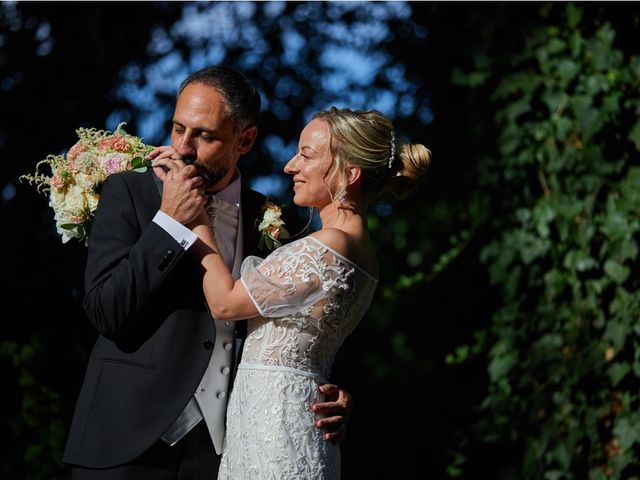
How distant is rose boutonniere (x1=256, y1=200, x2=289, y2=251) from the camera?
3.55m

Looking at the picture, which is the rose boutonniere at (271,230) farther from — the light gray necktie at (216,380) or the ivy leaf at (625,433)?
the ivy leaf at (625,433)

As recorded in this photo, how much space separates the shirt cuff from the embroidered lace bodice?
206 mm

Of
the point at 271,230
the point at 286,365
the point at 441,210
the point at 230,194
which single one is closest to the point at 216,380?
the point at 286,365

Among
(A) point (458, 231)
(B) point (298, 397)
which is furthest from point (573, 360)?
(B) point (298, 397)

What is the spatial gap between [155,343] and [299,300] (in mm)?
449

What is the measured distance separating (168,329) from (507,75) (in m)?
3.15

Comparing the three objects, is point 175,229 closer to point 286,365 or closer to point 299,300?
point 299,300

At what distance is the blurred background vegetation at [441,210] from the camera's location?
523 centimetres

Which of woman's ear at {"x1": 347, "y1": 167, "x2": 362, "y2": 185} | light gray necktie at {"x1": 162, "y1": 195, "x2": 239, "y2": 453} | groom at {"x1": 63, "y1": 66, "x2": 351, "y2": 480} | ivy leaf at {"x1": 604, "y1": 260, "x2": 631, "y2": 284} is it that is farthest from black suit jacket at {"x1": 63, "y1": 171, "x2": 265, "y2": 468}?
ivy leaf at {"x1": 604, "y1": 260, "x2": 631, "y2": 284}

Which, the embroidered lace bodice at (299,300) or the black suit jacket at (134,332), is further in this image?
the embroidered lace bodice at (299,300)

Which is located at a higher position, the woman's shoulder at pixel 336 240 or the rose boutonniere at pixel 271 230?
the rose boutonniere at pixel 271 230

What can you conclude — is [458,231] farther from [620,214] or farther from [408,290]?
[620,214]

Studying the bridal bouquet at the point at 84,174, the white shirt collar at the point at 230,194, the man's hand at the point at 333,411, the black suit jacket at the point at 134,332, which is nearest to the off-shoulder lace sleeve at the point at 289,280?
the black suit jacket at the point at 134,332

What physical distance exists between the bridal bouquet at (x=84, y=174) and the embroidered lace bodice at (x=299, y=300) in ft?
1.69
